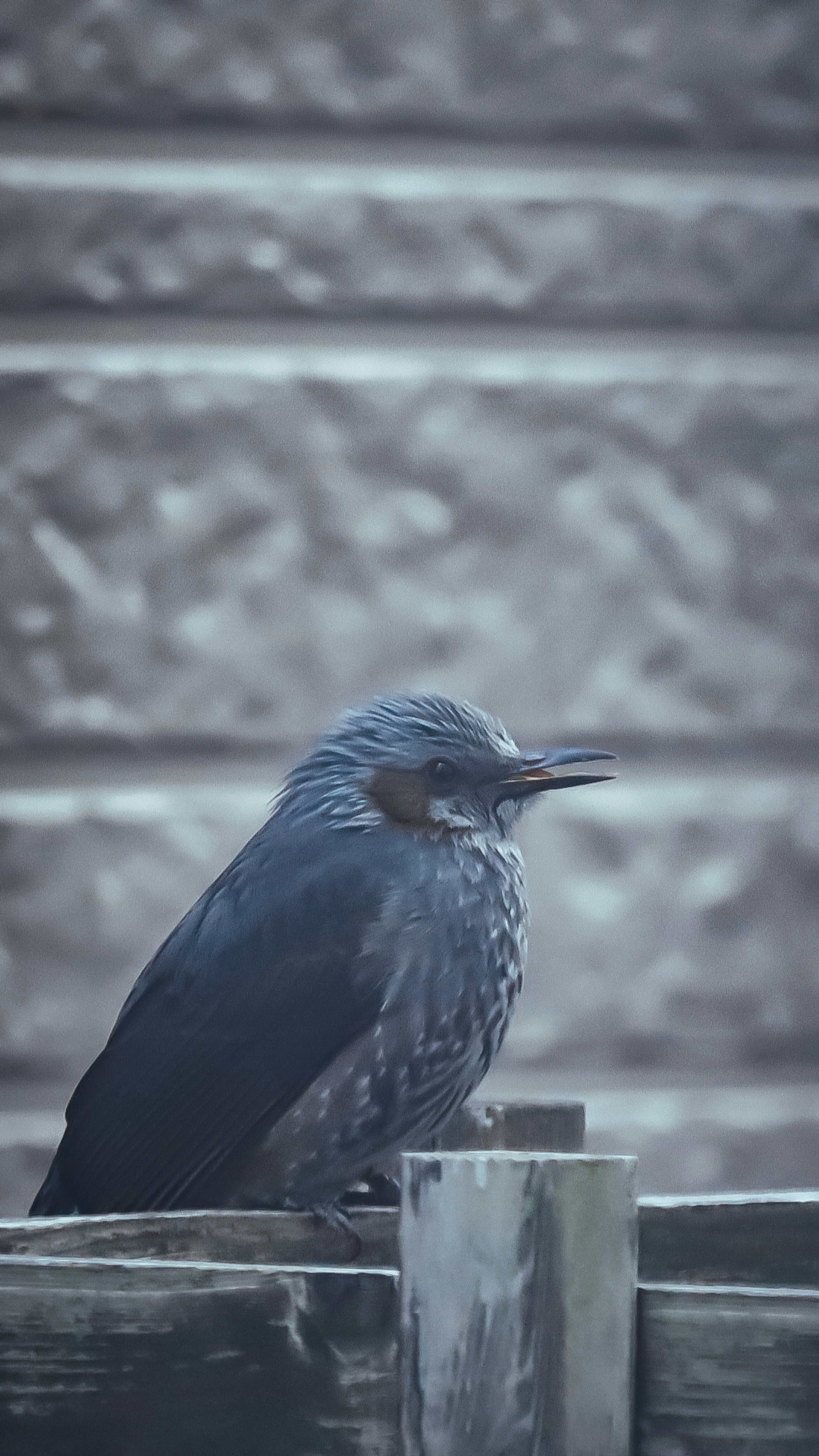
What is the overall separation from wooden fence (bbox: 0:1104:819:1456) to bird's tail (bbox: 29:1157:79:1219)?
2.52 feet

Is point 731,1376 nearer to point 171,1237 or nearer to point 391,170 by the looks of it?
point 171,1237

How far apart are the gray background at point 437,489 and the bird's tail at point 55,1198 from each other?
1.86 ft

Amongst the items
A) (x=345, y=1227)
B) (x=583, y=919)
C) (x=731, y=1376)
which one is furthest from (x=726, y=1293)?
(x=583, y=919)

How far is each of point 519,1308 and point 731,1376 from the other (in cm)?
13

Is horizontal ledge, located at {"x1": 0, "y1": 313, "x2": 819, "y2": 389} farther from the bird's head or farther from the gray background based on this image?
the bird's head

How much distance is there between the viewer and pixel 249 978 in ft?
5.25

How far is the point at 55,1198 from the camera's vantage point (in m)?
1.63

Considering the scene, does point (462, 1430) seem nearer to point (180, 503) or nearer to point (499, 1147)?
point (499, 1147)

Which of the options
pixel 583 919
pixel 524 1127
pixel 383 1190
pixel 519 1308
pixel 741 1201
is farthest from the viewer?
pixel 583 919

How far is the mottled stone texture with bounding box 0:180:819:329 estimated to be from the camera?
2301mm

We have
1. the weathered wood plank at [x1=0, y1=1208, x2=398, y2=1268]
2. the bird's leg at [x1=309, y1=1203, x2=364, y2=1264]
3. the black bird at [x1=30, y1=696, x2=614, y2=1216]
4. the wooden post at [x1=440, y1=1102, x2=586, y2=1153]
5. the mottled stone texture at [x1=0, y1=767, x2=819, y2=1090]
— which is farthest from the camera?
the mottled stone texture at [x1=0, y1=767, x2=819, y2=1090]

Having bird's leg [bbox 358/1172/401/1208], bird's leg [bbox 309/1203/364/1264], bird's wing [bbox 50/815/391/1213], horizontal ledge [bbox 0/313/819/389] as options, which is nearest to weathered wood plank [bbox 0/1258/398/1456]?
bird's leg [bbox 309/1203/364/1264]

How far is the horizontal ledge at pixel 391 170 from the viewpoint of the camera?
230cm

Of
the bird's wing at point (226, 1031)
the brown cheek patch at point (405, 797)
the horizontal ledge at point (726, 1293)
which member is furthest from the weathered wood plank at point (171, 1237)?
the brown cheek patch at point (405, 797)
